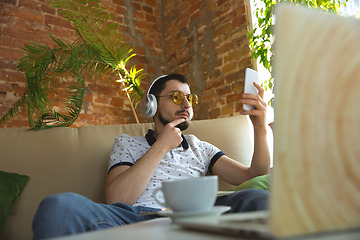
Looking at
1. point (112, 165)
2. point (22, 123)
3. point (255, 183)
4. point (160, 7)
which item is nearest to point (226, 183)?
point (255, 183)

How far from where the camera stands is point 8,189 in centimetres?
135

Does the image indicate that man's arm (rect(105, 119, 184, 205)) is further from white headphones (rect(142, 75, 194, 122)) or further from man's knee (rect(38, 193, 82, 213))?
man's knee (rect(38, 193, 82, 213))

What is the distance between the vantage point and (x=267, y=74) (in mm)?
2662

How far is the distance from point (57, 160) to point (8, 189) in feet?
0.90

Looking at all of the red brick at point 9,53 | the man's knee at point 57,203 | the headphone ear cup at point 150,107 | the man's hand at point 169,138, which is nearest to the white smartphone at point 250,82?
the man's hand at point 169,138

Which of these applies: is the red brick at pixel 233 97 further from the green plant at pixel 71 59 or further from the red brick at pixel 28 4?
the red brick at pixel 28 4

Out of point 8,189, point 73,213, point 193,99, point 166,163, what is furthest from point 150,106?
point 73,213

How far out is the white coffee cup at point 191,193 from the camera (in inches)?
18.2

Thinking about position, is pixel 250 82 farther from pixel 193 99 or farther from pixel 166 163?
pixel 166 163

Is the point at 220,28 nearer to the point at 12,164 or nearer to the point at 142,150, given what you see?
the point at 142,150

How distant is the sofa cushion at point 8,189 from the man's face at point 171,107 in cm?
79

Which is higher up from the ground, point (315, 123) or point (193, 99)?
point (193, 99)

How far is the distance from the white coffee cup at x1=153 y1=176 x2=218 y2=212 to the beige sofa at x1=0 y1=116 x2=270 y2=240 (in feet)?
3.94

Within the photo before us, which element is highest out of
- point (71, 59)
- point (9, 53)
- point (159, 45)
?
point (159, 45)
